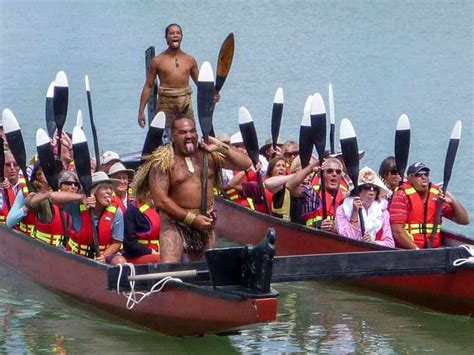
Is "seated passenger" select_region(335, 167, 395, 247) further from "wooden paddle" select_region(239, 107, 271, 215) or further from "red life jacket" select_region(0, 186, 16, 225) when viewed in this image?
"red life jacket" select_region(0, 186, 16, 225)

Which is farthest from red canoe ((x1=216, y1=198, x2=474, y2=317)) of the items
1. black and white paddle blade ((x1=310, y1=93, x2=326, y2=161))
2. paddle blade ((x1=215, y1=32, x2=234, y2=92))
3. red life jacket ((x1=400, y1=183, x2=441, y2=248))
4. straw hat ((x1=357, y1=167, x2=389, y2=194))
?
paddle blade ((x1=215, y1=32, x2=234, y2=92))

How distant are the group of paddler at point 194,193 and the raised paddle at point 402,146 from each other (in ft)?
0.05

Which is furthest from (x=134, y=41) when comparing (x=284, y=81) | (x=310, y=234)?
(x=310, y=234)

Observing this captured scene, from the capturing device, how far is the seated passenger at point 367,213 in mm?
10664

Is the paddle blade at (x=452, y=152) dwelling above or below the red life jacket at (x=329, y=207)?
above

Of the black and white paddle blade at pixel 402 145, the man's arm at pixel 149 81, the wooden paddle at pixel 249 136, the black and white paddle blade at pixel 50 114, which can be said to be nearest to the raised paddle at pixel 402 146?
the black and white paddle blade at pixel 402 145

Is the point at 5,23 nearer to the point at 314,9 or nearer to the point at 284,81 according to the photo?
the point at 314,9

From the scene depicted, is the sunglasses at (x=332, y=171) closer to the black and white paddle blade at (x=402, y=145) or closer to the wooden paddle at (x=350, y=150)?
the wooden paddle at (x=350, y=150)

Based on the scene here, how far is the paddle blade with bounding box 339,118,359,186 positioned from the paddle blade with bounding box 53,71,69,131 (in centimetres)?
275

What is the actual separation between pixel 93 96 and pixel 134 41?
Result: 21.9 feet

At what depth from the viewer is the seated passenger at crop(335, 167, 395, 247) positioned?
10.7 m

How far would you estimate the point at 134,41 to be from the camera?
2947 centimetres

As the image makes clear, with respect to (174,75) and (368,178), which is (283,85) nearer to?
(174,75)

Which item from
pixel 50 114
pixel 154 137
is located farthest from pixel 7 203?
pixel 154 137
